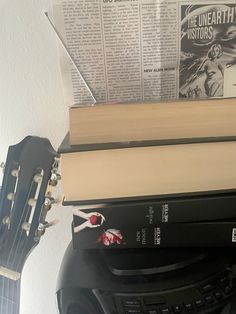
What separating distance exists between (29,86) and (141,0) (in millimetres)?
206

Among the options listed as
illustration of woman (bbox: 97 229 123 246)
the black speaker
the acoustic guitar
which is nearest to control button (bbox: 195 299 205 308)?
the black speaker

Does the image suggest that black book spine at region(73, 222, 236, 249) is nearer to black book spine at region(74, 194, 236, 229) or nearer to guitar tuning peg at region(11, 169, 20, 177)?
black book spine at region(74, 194, 236, 229)

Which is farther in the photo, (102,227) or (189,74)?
(189,74)

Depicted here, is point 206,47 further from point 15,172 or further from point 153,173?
point 15,172

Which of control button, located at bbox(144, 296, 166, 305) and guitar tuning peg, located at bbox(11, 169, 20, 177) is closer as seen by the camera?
control button, located at bbox(144, 296, 166, 305)

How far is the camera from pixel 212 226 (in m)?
0.42

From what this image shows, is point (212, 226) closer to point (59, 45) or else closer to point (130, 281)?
point (130, 281)

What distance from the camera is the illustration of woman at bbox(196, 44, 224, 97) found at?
52 cm

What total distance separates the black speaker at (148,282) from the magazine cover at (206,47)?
9.6 inches

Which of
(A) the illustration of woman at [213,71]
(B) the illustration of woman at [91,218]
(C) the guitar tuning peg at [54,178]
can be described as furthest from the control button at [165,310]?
(A) the illustration of woman at [213,71]

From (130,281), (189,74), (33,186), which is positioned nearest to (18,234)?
(33,186)

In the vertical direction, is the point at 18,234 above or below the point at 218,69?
below

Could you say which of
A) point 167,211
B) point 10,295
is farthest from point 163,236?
point 10,295

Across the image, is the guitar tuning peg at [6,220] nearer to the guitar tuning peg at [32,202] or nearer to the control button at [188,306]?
the guitar tuning peg at [32,202]
